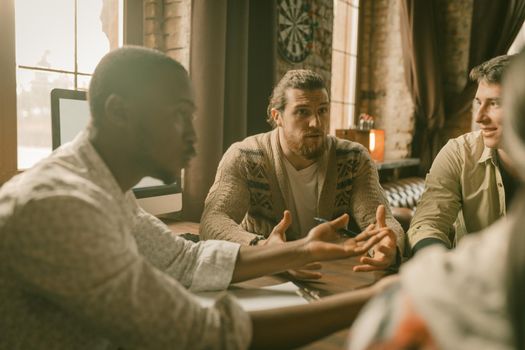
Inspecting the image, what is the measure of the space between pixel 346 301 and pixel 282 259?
39cm

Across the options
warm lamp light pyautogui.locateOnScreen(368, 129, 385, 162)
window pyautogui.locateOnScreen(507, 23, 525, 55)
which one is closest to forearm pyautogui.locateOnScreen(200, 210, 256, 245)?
warm lamp light pyautogui.locateOnScreen(368, 129, 385, 162)

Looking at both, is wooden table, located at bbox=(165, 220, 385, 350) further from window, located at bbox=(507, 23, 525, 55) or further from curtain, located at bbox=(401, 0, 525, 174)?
window, located at bbox=(507, 23, 525, 55)

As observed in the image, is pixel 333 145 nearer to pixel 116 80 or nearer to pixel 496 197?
pixel 496 197

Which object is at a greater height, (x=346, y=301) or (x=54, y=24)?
(x=54, y=24)

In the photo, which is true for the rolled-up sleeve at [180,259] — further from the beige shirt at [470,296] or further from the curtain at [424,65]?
the curtain at [424,65]

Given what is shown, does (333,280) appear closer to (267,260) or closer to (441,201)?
(267,260)

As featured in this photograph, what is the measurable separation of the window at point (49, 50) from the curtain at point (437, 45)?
9.92 feet

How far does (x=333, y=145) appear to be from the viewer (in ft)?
7.04

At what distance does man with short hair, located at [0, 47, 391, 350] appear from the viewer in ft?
2.29

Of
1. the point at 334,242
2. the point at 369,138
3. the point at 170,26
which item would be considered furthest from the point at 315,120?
the point at 369,138

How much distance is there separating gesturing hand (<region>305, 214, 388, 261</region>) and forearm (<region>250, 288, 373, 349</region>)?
1.18 feet

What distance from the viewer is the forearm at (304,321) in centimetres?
84

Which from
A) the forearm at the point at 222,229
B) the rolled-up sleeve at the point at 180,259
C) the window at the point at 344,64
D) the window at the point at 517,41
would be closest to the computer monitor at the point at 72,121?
the forearm at the point at 222,229

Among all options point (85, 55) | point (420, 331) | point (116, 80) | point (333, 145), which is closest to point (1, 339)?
point (116, 80)
